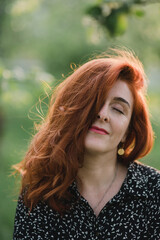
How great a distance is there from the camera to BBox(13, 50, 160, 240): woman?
2.01m

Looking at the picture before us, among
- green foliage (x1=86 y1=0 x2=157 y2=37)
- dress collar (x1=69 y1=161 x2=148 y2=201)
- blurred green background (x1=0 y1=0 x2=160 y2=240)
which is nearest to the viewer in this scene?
dress collar (x1=69 y1=161 x2=148 y2=201)

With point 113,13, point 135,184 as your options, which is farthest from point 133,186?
point 113,13

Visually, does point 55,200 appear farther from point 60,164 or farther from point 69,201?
point 60,164

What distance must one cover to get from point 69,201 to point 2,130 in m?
6.67

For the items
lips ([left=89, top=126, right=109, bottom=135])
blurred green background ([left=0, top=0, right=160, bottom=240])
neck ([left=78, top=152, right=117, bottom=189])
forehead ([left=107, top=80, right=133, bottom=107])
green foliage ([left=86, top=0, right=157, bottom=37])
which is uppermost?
blurred green background ([left=0, top=0, right=160, bottom=240])

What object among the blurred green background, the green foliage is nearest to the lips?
the green foliage

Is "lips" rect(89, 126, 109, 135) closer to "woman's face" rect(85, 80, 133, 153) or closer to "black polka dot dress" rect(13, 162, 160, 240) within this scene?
"woman's face" rect(85, 80, 133, 153)

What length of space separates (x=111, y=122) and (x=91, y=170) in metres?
0.36

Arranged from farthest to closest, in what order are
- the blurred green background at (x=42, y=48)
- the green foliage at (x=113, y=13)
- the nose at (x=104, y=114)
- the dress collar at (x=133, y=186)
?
1. the blurred green background at (x=42, y=48)
2. the green foliage at (x=113, y=13)
3. the dress collar at (x=133, y=186)
4. the nose at (x=104, y=114)

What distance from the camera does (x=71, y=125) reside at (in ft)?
6.78

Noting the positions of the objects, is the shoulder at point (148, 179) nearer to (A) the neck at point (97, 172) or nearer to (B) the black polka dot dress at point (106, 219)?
(B) the black polka dot dress at point (106, 219)

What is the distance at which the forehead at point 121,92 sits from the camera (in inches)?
79.5

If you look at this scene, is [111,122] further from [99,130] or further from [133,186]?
[133,186]

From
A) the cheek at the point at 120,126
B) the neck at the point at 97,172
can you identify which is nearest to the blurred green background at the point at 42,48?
the neck at the point at 97,172
